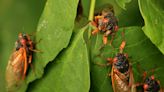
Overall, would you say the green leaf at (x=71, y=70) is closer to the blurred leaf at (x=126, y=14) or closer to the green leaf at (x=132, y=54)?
the green leaf at (x=132, y=54)

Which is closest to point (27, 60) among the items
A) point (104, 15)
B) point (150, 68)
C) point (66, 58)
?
point (66, 58)

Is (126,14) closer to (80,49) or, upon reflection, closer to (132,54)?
(132,54)

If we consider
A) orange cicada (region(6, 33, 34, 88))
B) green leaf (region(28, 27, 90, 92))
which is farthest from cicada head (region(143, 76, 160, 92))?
orange cicada (region(6, 33, 34, 88))

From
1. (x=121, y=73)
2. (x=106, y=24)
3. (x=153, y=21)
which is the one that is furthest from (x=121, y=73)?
(x=153, y=21)

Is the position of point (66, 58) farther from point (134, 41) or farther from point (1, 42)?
point (1, 42)

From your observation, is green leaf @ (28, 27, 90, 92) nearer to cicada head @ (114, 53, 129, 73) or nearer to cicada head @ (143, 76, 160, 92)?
cicada head @ (114, 53, 129, 73)
